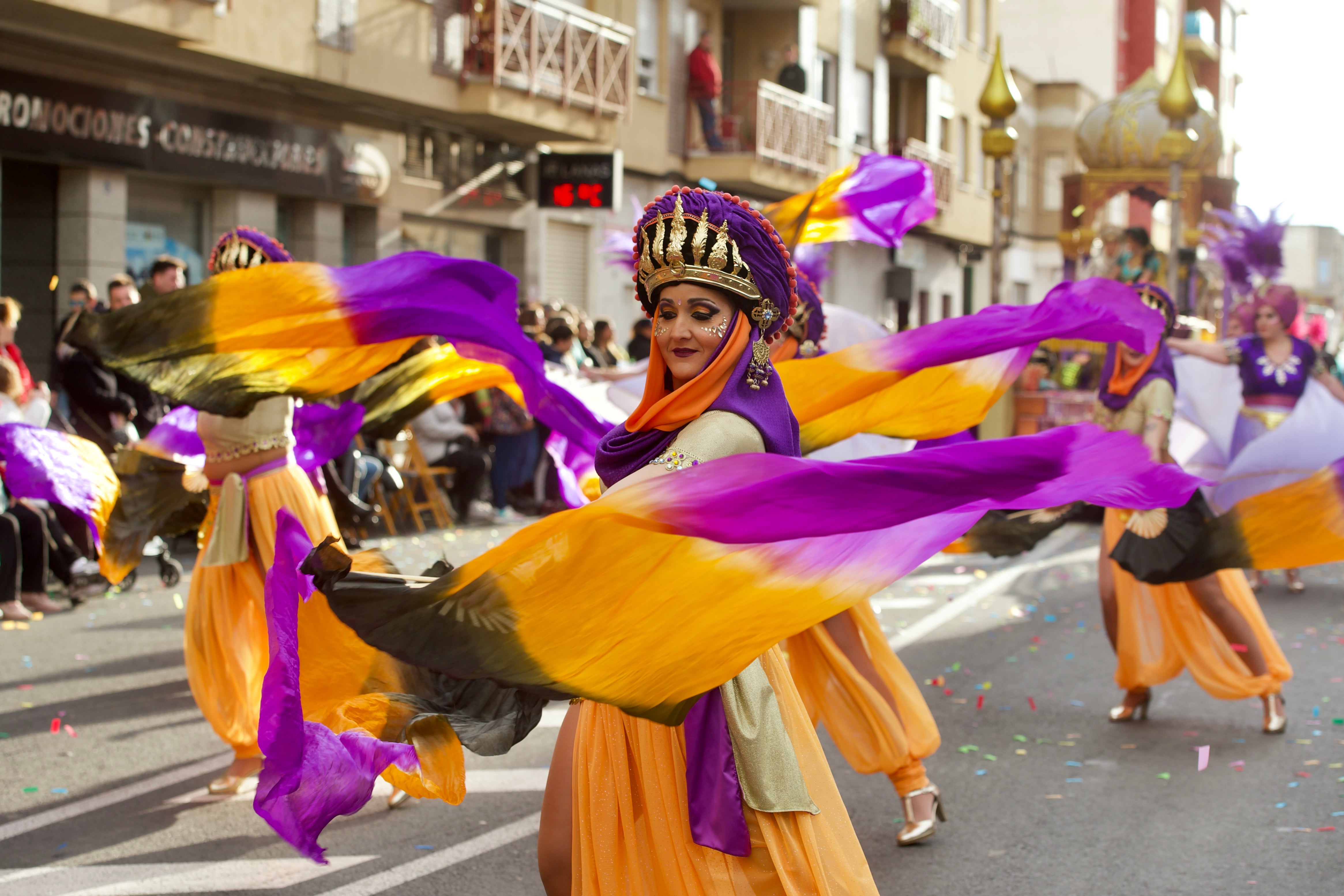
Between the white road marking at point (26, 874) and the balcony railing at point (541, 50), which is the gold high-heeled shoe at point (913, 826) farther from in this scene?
the balcony railing at point (541, 50)

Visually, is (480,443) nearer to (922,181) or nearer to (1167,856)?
(922,181)

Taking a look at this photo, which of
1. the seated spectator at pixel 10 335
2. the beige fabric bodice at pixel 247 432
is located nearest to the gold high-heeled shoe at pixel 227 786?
the beige fabric bodice at pixel 247 432

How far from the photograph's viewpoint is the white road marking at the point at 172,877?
4.41 metres

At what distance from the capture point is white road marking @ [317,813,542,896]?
446 cm

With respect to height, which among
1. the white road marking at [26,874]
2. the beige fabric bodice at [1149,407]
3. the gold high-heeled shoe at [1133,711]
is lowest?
the white road marking at [26,874]

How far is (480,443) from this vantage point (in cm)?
1415

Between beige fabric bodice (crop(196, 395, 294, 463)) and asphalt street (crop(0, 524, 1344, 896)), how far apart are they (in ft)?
4.13

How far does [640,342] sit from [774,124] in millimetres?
11551

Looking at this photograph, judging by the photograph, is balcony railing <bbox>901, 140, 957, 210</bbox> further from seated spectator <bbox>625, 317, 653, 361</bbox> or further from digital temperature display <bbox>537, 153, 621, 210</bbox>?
seated spectator <bbox>625, 317, 653, 361</bbox>

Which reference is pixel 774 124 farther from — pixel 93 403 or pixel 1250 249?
pixel 93 403

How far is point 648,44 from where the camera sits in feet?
77.4

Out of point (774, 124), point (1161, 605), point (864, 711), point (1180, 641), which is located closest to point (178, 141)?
point (1161, 605)

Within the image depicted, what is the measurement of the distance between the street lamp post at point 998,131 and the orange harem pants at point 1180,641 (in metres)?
8.70

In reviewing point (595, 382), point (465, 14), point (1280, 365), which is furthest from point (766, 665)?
point (465, 14)
